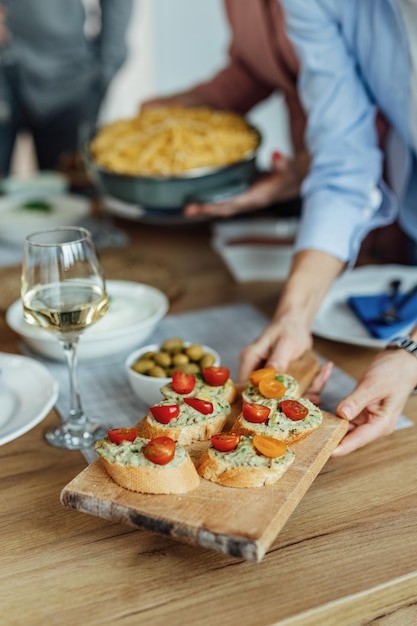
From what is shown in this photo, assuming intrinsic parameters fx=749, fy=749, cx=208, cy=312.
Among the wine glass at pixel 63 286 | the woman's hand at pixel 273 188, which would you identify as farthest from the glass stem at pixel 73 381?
the woman's hand at pixel 273 188

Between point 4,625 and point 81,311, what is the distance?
1.35 feet

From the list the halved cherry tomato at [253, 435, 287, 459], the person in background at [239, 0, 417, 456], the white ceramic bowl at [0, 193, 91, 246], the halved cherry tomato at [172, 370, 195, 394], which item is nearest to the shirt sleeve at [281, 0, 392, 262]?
the person in background at [239, 0, 417, 456]

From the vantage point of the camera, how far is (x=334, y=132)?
4.95ft

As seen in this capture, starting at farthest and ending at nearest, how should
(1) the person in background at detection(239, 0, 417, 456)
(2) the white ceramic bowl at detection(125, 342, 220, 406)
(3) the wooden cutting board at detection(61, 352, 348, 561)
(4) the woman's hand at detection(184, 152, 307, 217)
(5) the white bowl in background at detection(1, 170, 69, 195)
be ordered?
(5) the white bowl in background at detection(1, 170, 69, 195), (4) the woman's hand at detection(184, 152, 307, 217), (1) the person in background at detection(239, 0, 417, 456), (2) the white ceramic bowl at detection(125, 342, 220, 406), (3) the wooden cutting board at detection(61, 352, 348, 561)

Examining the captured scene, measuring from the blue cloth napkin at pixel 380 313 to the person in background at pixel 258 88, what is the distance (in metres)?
0.49

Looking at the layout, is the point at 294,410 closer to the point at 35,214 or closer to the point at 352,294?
the point at 352,294

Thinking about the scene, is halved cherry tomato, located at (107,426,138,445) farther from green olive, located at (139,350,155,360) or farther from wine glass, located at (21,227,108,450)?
green olive, located at (139,350,155,360)

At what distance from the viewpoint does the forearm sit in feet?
4.29

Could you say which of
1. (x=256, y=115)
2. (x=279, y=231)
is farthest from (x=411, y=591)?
(x=256, y=115)

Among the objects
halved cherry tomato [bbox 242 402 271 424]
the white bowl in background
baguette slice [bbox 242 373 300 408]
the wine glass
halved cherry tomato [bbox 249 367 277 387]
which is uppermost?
the wine glass

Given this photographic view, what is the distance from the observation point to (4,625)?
777mm

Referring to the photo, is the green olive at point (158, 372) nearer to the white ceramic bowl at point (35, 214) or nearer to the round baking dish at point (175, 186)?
the round baking dish at point (175, 186)

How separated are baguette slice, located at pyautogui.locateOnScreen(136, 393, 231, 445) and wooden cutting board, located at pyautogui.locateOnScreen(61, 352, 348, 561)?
0.27ft

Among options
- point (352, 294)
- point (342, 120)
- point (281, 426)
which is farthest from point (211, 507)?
point (342, 120)
